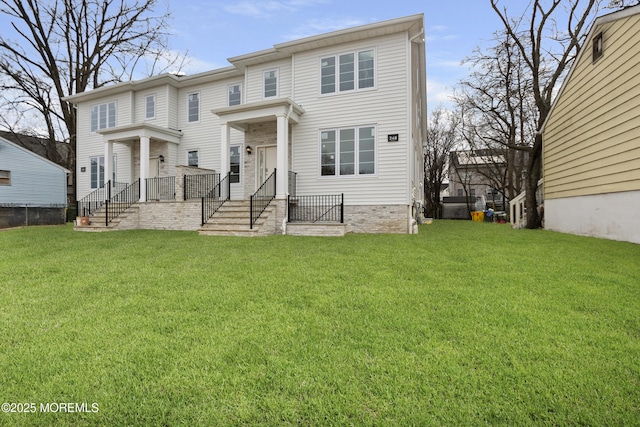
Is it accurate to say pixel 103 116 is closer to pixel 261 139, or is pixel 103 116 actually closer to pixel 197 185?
pixel 197 185

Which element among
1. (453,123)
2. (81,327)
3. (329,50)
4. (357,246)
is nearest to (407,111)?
(329,50)

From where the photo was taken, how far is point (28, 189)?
16656 millimetres

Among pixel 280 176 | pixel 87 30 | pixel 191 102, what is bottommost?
pixel 280 176

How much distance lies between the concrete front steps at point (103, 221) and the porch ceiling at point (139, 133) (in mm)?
2886

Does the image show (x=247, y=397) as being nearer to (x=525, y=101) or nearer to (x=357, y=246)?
(x=357, y=246)

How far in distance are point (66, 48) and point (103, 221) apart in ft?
50.0

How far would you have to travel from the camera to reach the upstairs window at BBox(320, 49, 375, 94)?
1034 cm

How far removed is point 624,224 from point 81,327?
32.3 ft

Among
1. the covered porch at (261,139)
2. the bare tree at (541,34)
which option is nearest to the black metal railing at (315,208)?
the covered porch at (261,139)

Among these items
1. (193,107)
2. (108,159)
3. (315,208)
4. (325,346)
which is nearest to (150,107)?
(193,107)

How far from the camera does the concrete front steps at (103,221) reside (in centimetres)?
1116

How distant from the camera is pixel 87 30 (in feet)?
64.6

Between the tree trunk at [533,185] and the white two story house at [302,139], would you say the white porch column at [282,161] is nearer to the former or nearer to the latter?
the white two story house at [302,139]

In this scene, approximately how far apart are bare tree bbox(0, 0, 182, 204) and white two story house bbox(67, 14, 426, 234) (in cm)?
980
